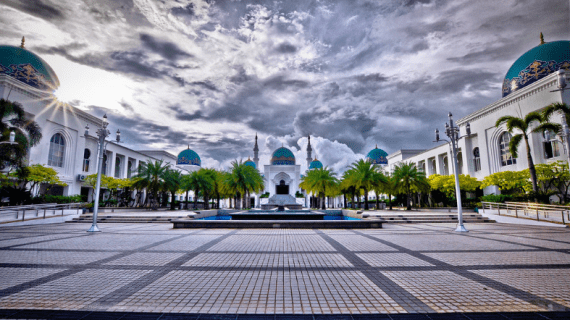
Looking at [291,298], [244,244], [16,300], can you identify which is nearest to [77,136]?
[244,244]

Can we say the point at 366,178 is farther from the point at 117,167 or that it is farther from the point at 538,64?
the point at 117,167

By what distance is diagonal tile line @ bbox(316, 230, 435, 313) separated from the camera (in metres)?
3.67

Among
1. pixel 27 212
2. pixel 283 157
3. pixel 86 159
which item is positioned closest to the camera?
pixel 27 212

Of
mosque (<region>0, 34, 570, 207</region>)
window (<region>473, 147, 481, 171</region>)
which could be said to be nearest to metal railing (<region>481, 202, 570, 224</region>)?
mosque (<region>0, 34, 570, 207</region>)

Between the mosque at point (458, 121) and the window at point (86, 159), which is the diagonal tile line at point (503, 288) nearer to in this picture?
the mosque at point (458, 121)

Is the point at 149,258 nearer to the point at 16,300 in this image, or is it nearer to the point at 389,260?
the point at 16,300

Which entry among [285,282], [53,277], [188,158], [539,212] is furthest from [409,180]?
[188,158]

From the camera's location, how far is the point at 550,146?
1001 inches

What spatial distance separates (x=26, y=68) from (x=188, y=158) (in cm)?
3545

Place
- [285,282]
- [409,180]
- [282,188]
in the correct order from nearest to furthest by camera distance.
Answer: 1. [285,282]
2. [409,180]
3. [282,188]

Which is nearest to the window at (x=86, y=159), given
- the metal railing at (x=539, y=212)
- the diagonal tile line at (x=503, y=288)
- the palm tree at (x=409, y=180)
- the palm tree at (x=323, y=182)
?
the palm tree at (x=323, y=182)

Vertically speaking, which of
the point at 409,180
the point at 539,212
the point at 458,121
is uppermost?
the point at 458,121

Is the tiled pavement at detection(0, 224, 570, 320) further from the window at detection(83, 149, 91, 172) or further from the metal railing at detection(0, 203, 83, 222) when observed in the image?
the window at detection(83, 149, 91, 172)

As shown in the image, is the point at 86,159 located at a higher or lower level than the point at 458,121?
lower
